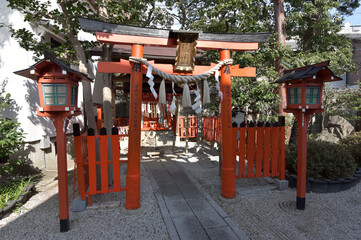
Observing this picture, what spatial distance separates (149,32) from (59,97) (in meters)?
2.33

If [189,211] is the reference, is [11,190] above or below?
above

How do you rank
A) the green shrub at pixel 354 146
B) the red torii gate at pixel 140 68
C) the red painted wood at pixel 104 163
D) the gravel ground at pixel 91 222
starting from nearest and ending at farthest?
1. the gravel ground at pixel 91 222
2. the red torii gate at pixel 140 68
3. the red painted wood at pixel 104 163
4. the green shrub at pixel 354 146

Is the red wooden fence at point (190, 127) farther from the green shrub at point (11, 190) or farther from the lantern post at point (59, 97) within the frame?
the lantern post at point (59, 97)

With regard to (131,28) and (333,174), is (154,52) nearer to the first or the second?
(131,28)

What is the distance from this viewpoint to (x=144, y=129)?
382 inches

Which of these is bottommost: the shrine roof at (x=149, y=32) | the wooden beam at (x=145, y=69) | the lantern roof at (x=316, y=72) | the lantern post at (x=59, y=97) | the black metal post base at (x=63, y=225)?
the black metal post base at (x=63, y=225)

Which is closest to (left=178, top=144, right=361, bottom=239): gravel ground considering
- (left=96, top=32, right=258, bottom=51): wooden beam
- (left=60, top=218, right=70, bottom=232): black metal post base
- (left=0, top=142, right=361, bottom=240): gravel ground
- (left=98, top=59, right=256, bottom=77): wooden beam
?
(left=0, top=142, right=361, bottom=240): gravel ground

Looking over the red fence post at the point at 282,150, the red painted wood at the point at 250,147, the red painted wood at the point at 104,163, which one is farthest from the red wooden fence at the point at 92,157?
the red fence post at the point at 282,150

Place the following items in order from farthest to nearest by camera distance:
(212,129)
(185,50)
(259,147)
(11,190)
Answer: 1. (212,129)
2. (259,147)
3. (11,190)
4. (185,50)

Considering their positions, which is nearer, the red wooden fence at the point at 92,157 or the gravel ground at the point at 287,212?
the gravel ground at the point at 287,212

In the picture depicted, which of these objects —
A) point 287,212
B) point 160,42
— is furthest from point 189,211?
point 160,42

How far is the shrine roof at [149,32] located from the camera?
4121 mm

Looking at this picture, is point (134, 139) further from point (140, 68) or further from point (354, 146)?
point (354, 146)

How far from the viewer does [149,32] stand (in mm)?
4434
